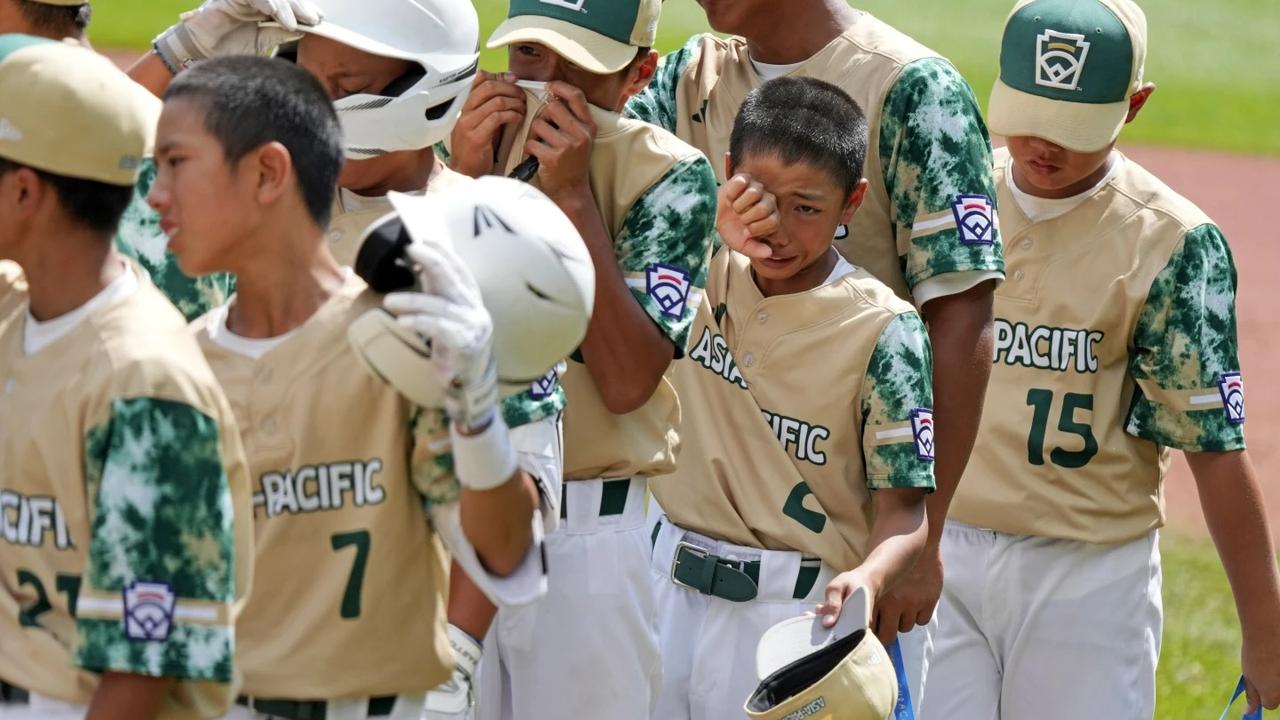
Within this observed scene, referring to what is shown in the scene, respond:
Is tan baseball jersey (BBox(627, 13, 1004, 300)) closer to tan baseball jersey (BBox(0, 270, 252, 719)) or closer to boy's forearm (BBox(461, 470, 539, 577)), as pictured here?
boy's forearm (BBox(461, 470, 539, 577))

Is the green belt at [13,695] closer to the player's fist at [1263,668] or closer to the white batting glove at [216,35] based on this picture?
the white batting glove at [216,35]

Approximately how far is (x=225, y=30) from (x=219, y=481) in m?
2.17

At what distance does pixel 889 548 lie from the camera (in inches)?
169

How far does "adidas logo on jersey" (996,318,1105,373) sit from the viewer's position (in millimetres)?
5324

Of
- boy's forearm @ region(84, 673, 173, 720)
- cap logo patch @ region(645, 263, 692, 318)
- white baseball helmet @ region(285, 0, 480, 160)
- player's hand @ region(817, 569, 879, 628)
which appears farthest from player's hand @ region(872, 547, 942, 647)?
boy's forearm @ region(84, 673, 173, 720)

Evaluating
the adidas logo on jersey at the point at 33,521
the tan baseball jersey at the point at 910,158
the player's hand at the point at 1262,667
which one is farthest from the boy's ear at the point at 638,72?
the player's hand at the point at 1262,667

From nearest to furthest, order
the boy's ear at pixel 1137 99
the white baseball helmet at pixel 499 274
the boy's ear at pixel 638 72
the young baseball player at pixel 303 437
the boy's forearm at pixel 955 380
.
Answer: the white baseball helmet at pixel 499 274
the young baseball player at pixel 303 437
the boy's ear at pixel 638 72
the boy's forearm at pixel 955 380
the boy's ear at pixel 1137 99

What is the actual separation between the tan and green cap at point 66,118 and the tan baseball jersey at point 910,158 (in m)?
2.20

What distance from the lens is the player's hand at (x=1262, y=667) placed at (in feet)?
17.7

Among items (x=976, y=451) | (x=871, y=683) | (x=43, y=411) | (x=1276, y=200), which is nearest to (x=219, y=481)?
(x=43, y=411)

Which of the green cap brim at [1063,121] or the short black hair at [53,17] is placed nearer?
the short black hair at [53,17]

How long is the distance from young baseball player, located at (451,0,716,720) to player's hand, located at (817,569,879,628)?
540mm

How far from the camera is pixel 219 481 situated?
2.82m

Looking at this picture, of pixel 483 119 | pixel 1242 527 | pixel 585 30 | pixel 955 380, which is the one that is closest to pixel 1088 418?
pixel 1242 527
